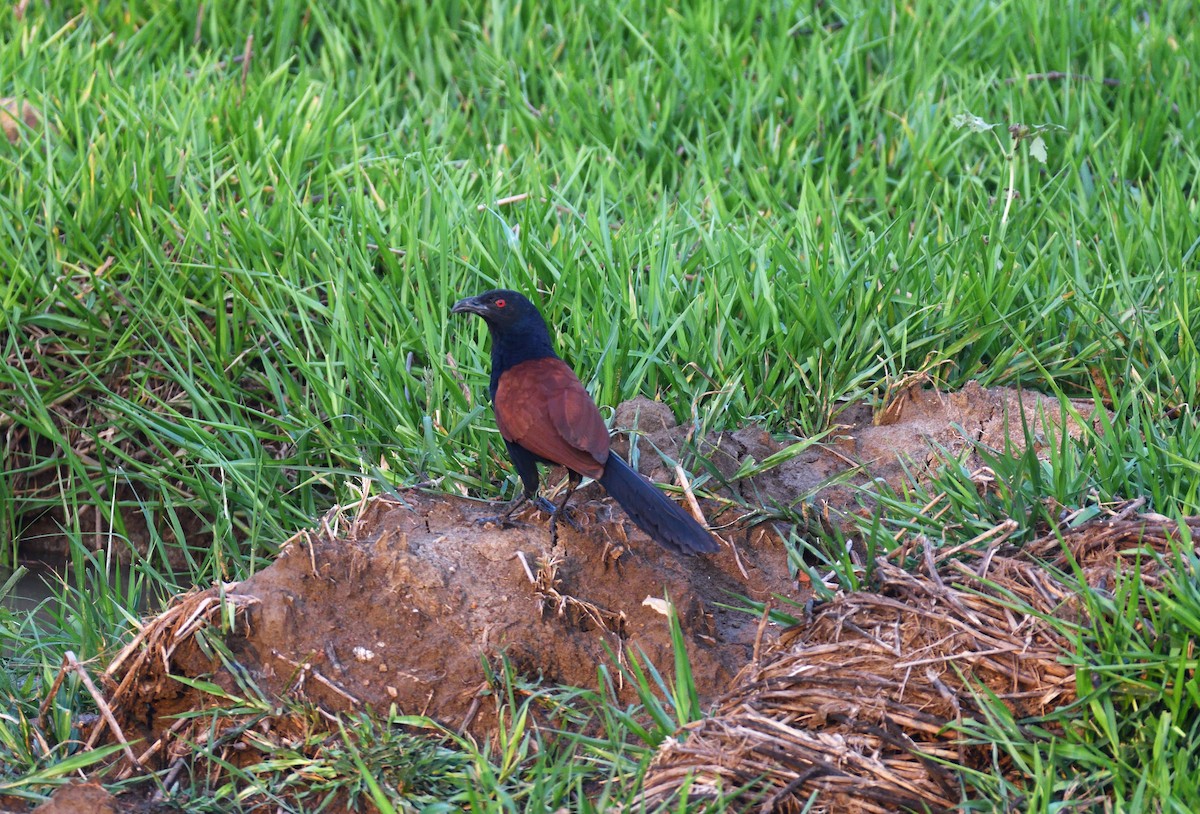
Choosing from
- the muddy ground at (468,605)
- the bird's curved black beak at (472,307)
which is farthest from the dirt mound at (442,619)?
the bird's curved black beak at (472,307)

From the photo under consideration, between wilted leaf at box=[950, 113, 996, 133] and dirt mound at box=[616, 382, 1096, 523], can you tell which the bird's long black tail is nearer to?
dirt mound at box=[616, 382, 1096, 523]

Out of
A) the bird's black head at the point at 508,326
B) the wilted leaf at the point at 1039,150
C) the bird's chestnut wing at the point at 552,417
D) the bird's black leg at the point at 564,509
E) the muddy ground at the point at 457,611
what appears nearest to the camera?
the muddy ground at the point at 457,611

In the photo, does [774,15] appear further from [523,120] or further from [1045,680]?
[1045,680]

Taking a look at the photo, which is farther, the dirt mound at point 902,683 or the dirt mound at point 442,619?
the dirt mound at point 442,619

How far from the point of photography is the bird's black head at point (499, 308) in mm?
2719

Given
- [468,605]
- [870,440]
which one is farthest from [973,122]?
[468,605]

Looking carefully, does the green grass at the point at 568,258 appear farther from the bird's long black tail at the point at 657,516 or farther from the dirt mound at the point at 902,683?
Answer: the bird's long black tail at the point at 657,516

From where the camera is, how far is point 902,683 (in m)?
2.10

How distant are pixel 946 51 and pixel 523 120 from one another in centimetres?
166

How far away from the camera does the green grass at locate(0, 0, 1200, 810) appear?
2834 millimetres

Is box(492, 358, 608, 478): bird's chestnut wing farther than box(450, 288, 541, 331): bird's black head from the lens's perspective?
No

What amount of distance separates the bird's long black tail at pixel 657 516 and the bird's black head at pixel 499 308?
52 cm

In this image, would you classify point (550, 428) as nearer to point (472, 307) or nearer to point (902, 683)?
point (472, 307)

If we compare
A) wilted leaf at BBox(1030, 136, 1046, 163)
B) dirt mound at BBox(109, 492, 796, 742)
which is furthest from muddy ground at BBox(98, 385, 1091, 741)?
wilted leaf at BBox(1030, 136, 1046, 163)
